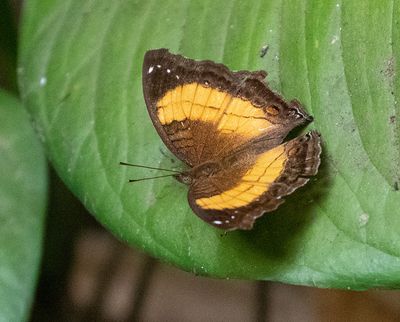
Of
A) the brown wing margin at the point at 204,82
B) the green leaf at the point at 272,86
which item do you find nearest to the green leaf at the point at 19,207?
the green leaf at the point at 272,86

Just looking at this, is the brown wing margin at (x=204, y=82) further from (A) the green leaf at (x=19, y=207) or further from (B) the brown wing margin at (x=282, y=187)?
(A) the green leaf at (x=19, y=207)

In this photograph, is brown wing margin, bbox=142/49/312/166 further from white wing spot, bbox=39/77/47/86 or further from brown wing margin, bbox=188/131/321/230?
white wing spot, bbox=39/77/47/86

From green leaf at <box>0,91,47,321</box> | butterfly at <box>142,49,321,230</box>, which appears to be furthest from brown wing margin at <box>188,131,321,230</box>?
green leaf at <box>0,91,47,321</box>

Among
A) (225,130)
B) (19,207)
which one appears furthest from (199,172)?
(19,207)

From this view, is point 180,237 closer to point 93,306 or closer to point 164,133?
point 164,133

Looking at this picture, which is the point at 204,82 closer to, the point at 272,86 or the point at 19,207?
the point at 272,86

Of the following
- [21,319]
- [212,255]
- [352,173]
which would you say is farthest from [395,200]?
[21,319]
